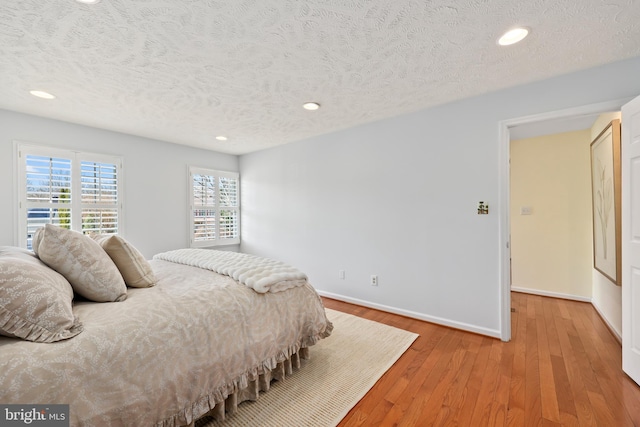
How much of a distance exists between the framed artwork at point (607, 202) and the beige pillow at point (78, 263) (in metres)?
4.18

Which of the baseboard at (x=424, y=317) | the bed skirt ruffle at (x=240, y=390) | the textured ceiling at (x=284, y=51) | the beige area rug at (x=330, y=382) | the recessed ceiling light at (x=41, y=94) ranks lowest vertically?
the beige area rug at (x=330, y=382)

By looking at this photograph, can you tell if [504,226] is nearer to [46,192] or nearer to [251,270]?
[251,270]

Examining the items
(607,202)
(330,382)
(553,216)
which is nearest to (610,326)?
(607,202)

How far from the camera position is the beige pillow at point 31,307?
3.34 feet

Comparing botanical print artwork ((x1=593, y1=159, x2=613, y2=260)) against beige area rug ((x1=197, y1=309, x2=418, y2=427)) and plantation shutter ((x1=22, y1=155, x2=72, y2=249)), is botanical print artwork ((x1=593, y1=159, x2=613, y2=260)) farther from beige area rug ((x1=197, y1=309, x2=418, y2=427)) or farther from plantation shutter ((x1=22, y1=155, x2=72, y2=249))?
plantation shutter ((x1=22, y1=155, x2=72, y2=249))

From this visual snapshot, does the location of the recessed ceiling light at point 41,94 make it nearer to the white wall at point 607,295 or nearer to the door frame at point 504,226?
the door frame at point 504,226

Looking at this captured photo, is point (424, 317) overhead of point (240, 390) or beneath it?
beneath

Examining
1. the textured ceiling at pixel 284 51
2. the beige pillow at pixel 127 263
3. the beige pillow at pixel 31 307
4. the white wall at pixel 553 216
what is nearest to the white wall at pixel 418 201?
the textured ceiling at pixel 284 51

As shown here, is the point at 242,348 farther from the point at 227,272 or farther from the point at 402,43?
the point at 402,43

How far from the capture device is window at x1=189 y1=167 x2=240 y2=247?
4434 millimetres

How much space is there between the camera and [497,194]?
252 centimetres

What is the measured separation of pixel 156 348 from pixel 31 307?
502mm

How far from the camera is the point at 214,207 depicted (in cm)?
473

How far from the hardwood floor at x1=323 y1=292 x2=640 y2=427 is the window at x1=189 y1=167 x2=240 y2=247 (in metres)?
3.59
